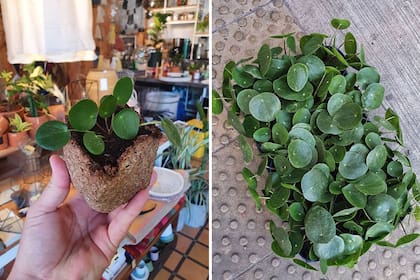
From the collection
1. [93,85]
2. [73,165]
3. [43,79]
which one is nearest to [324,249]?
[73,165]

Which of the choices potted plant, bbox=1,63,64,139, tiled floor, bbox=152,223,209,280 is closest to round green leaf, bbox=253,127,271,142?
tiled floor, bbox=152,223,209,280

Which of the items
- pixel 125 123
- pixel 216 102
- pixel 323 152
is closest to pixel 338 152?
pixel 323 152

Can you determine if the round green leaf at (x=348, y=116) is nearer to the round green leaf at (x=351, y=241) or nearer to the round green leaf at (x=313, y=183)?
the round green leaf at (x=313, y=183)

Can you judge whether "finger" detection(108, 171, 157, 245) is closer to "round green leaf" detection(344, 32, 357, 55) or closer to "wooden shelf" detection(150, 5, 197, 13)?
"round green leaf" detection(344, 32, 357, 55)

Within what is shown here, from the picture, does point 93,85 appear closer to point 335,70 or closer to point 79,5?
point 79,5

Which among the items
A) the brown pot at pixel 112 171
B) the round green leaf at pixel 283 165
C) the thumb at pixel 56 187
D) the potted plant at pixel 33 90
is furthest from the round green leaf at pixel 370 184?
the potted plant at pixel 33 90
